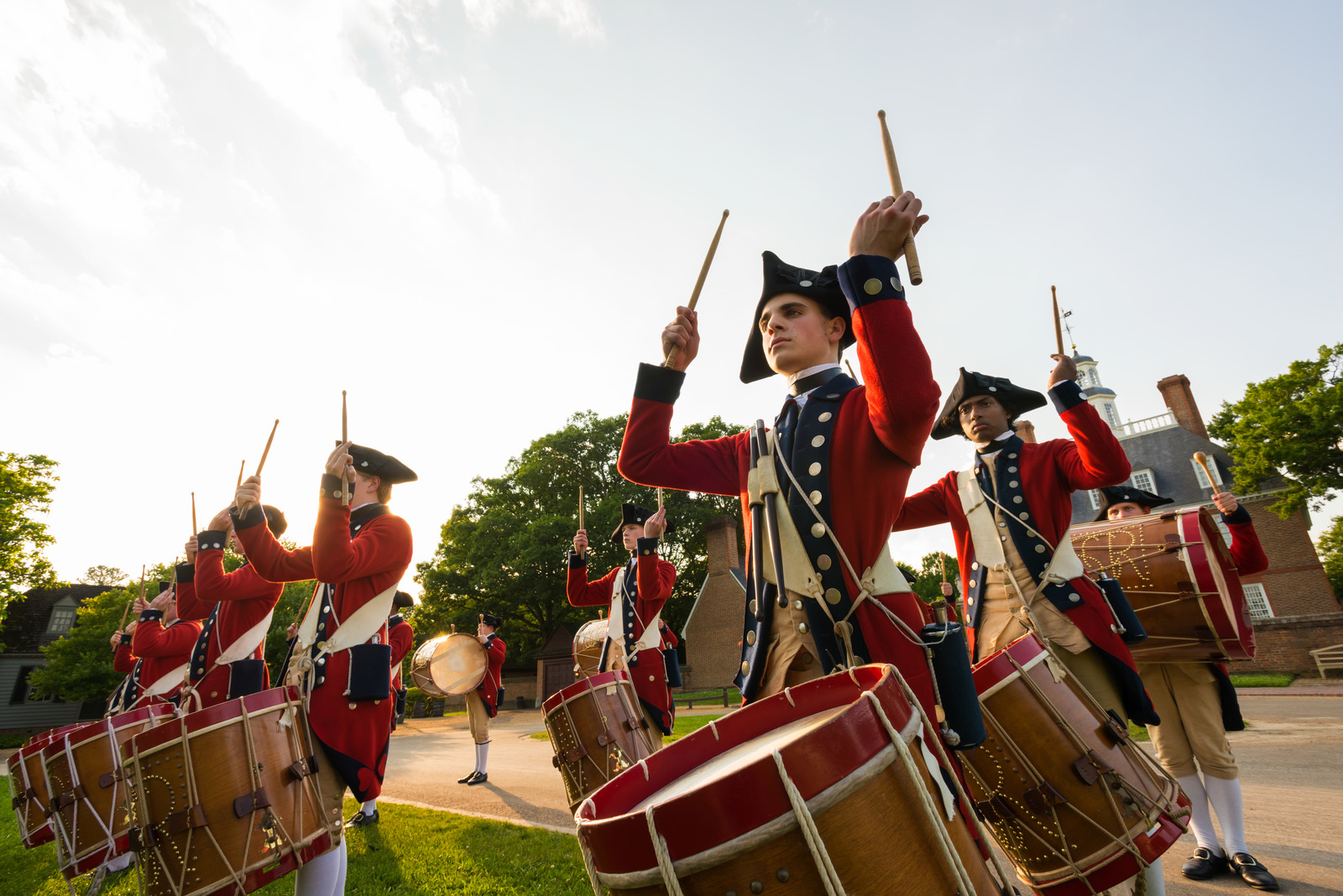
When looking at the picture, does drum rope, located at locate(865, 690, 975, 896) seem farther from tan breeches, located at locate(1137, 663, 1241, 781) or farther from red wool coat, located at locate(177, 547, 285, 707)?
red wool coat, located at locate(177, 547, 285, 707)

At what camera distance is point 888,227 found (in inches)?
78.3

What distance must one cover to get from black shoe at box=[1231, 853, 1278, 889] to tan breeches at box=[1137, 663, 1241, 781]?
0.48 m

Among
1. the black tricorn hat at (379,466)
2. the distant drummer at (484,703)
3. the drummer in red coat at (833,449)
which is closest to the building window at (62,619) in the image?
the distant drummer at (484,703)

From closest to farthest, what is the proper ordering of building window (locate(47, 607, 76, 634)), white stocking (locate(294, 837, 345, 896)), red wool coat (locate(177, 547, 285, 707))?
white stocking (locate(294, 837, 345, 896)), red wool coat (locate(177, 547, 285, 707)), building window (locate(47, 607, 76, 634))

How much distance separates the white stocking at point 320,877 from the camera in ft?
11.1

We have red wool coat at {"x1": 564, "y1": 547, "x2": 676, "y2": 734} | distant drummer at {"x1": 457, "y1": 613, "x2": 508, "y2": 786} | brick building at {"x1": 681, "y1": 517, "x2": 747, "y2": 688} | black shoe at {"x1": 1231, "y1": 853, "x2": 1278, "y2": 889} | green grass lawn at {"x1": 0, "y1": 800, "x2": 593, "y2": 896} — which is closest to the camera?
black shoe at {"x1": 1231, "y1": 853, "x2": 1278, "y2": 889}

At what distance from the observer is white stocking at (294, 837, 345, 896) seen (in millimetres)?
3387

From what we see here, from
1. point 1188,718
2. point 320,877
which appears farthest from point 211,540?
point 1188,718

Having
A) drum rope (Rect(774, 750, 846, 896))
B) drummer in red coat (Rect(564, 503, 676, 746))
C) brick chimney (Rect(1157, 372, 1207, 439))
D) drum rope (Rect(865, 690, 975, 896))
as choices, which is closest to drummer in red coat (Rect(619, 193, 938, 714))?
drum rope (Rect(865, 690, 975, 896))

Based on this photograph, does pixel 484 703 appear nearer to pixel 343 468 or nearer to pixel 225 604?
pixel 225 604

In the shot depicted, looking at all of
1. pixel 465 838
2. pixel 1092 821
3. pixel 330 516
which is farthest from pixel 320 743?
pixel 1092 821

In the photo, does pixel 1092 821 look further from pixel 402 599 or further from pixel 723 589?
pixel 723 589

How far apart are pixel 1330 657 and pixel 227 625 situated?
28.7 m

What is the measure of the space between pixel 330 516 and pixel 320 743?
126cm
